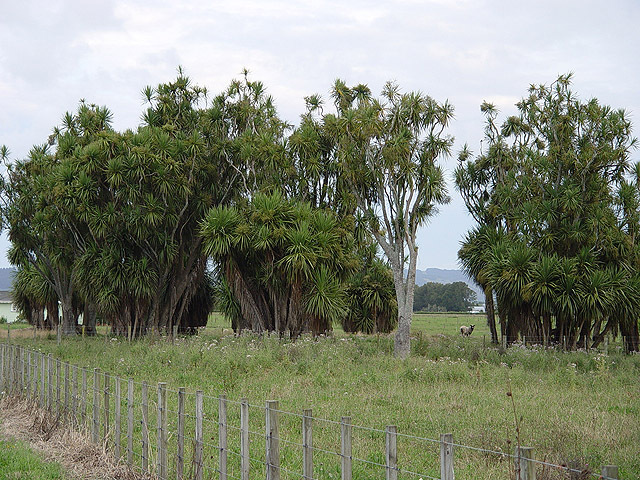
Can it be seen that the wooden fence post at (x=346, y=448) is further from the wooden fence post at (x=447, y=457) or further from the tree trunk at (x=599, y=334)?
the tree trunk at (x=599, y=334)

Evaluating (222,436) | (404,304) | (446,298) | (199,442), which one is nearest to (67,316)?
(404,304)

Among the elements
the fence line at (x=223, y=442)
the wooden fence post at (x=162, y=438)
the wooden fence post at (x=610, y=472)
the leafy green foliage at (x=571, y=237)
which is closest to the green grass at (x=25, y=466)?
the fence line at (x=223, y=442)

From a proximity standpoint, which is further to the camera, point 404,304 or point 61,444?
point 404,304

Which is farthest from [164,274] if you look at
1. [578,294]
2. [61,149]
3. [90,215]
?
[578,294]

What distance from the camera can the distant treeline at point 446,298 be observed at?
377 ft

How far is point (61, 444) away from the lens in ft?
31.4

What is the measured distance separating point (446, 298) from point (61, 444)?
4357 inches

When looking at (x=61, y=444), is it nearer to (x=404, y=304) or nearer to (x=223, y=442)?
(x=223, y=442)

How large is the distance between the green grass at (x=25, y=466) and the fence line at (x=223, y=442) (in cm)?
76

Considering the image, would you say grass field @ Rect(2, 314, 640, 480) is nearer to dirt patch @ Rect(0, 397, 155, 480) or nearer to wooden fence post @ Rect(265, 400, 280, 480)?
wooden fence post @ Rect(265, 400, 280, 480)

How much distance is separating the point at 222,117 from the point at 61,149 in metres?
6.72

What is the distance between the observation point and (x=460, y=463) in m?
8.73

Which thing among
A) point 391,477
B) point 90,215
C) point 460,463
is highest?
point 90,215

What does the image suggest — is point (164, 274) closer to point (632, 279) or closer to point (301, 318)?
point (301, 318)
